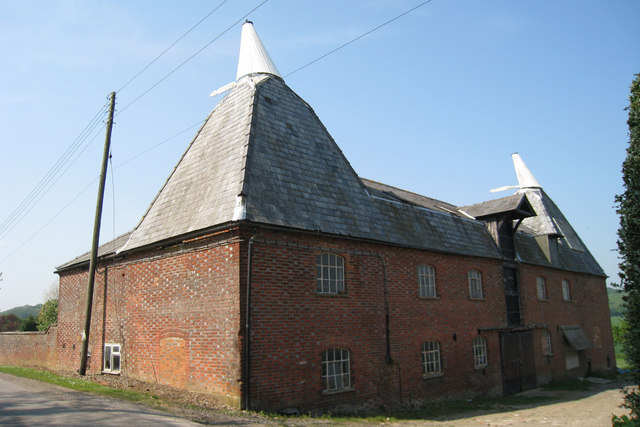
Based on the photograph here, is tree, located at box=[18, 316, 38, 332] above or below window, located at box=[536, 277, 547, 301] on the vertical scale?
below

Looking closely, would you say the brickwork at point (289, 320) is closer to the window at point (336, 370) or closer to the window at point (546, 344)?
the window at point (336, 370)

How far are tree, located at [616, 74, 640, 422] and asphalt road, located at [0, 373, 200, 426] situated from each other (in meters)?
8.14

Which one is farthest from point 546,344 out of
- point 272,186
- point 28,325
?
point 28,325

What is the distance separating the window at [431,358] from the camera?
1538cm

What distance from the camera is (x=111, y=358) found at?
616 inches

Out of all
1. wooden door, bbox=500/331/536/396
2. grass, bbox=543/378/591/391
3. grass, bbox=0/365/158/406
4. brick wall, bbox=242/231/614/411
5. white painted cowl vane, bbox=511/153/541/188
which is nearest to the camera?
grass, bbox=0/365/158/406

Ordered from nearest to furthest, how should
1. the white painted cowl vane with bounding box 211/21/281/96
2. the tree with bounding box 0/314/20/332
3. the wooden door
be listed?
the white painted cowl vane with bounding box 211/21/281/96 < the wooden door < the tree with bounding box 0/314/20/332

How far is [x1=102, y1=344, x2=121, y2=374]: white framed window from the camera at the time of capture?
1534 cm

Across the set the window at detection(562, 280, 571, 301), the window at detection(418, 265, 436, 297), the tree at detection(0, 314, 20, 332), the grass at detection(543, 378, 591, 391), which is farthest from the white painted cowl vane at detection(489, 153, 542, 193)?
the tree at detection(0, 314, 20, 332)

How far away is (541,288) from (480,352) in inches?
272

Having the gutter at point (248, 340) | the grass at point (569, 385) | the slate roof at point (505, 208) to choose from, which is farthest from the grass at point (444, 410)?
the slate roof at point (505, 208)

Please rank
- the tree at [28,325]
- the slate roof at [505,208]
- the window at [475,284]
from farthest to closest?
the tree at [28,325] → the slate roof at [505,208] → the window at [475,284]

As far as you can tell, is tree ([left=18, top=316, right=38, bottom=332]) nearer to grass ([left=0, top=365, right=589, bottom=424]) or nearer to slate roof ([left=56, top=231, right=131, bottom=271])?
slate roof ([left=56, top=231, right=131, bottom=271])

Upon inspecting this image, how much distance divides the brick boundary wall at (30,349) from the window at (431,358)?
50.5ft
